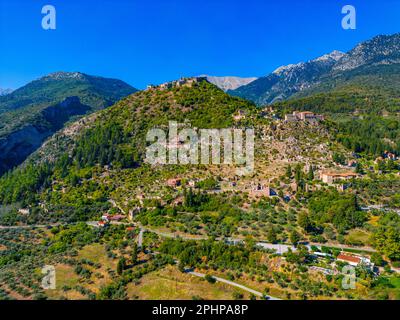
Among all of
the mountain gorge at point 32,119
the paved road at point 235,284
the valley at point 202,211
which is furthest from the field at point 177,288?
the mountain gorge at point 32,119

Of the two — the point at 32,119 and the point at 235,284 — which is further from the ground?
the point at 32,119

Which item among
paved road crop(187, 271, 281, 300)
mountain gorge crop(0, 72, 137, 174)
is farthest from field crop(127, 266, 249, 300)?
mountain gorge crop(0, 72, 137, 174)

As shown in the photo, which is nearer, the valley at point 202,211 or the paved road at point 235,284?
the paved road at point 235,284

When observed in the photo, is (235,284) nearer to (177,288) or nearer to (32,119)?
(177,288)

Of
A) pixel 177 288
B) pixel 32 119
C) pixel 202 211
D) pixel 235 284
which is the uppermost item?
pixel 32 119

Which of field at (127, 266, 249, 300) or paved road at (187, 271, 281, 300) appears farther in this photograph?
field at (127, 266, 249, 300)

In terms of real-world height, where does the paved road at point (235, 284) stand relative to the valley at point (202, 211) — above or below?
below

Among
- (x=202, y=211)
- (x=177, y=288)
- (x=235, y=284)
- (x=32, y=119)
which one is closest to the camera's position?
(x=177, y=288)

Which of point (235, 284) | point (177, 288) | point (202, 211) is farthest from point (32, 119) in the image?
point (235, 284)

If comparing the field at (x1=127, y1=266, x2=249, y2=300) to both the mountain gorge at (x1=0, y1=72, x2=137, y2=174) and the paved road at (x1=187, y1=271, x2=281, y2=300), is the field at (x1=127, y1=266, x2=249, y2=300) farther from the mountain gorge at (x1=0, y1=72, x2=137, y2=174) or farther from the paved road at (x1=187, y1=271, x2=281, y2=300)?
the mountain gorge at (x1=0, y1=72, x2=137, y2=174)

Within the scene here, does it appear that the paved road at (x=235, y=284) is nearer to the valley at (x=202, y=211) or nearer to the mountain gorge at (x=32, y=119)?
the valley at (x=202, y=211)

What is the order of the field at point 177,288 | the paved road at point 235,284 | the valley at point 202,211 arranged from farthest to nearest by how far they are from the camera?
the valley at point 202,211
the field at point 177,288
the paved road at point 235,284

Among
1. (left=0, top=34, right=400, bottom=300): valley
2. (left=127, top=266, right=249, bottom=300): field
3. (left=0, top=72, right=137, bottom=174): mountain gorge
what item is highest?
(left=0, top=72, right=137, bottom=174): mountain gorge
